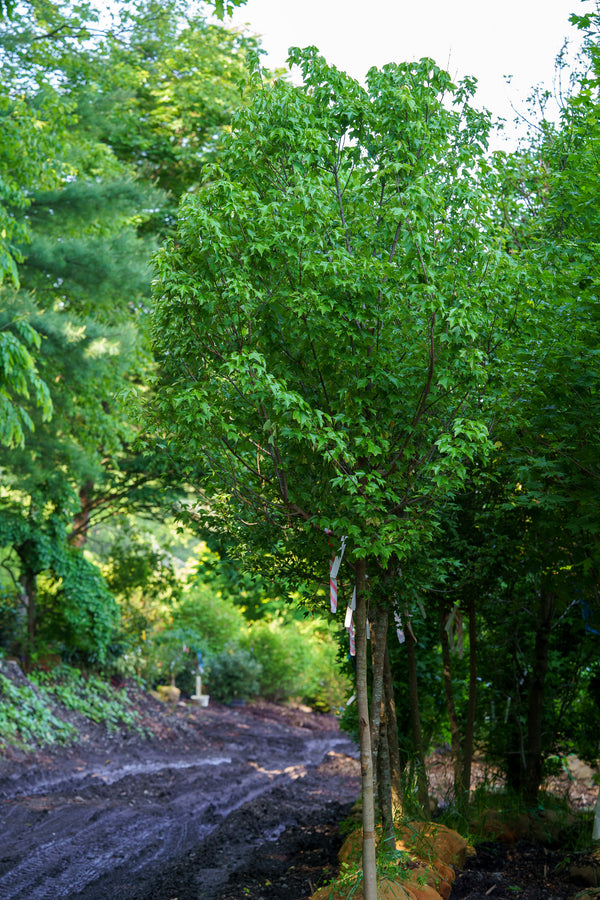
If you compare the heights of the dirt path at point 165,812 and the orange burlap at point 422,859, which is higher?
the orange burlap at point 422,859

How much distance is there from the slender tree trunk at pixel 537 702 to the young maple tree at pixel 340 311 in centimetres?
322

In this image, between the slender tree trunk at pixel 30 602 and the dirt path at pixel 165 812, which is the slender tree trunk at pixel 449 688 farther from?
the slender tree trunk at pixel 30 602

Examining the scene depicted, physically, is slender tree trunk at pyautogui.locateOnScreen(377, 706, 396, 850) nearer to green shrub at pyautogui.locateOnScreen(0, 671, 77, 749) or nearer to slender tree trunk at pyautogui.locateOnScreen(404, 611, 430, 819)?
slender tree trunk at pyautogui.locateOnScreen(404, 611, 430, 819)

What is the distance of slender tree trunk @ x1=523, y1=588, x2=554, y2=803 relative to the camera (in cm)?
698

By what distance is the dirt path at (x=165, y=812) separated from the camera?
5.87 m

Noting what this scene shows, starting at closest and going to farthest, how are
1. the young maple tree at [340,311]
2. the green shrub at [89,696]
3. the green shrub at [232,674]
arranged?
1. the young maple tree at [340,311]
2. the green shrub at [89,696]
3. the green shrub at [232,674]

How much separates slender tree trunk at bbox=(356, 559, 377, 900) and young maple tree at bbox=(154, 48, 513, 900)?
0.03 feet

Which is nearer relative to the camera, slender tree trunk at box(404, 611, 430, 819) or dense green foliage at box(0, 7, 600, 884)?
dense green foliage at box(0, 7, 600, 884)

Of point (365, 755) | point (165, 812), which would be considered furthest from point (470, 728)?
point (165, 812)

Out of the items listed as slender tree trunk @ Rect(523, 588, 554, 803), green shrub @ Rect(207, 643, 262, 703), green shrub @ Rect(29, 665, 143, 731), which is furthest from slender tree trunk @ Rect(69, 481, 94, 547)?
slender tree trunk @ Rect(523, 588, 554, 803)

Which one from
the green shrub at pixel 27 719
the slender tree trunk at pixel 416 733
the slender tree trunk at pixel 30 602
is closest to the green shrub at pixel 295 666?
the slender tree trunk at pixel 30 602

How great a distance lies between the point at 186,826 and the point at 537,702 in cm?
379

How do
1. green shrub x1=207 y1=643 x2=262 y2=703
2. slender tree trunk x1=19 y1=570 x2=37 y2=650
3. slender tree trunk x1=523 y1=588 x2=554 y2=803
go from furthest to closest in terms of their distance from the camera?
1. green shrub x1=207 y1=643 x2=262 y2=703
2. slender tree trunk x1=19 y1=570 x2=37 y2=650
3. slender tree trunk x1=523 y1=588 x2=554 y2=803

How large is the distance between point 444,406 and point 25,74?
30.0 ft
